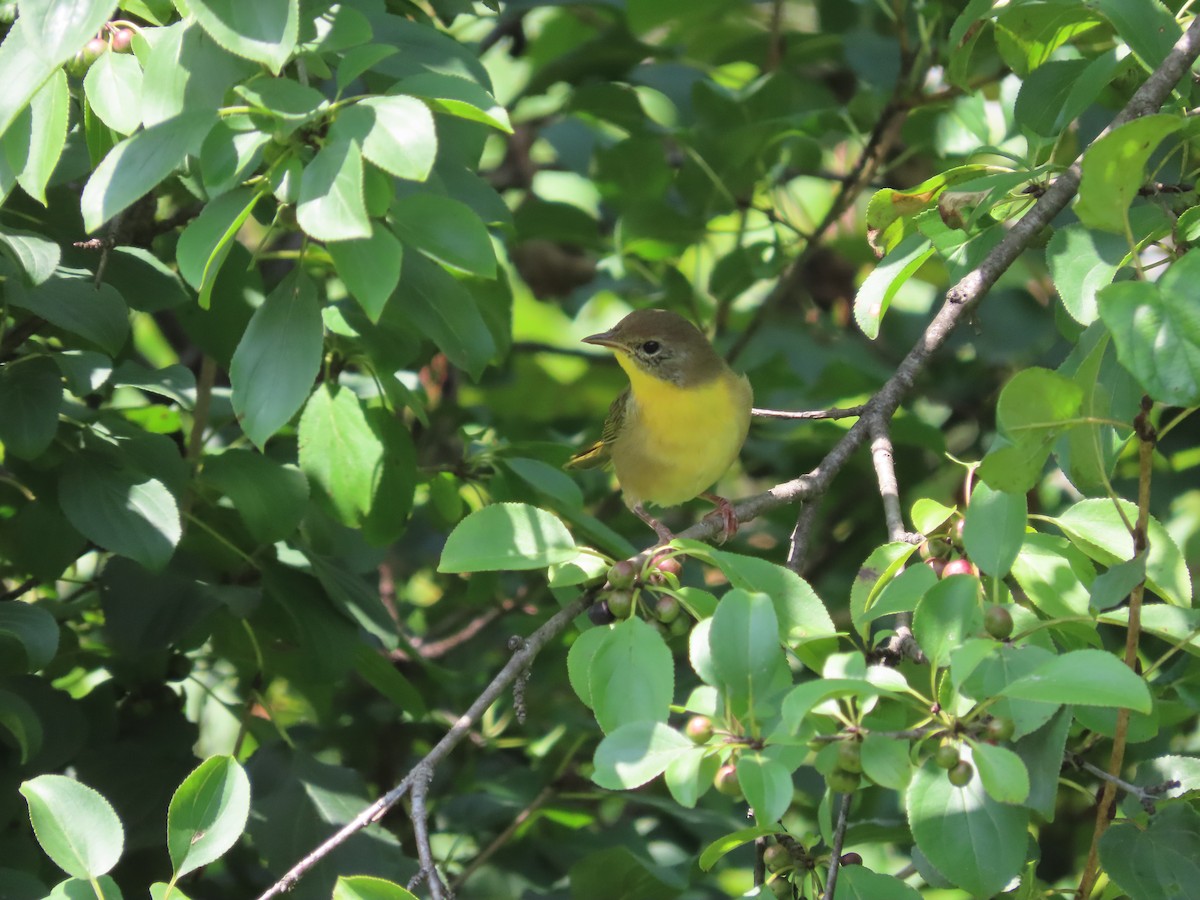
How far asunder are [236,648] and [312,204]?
1.94m

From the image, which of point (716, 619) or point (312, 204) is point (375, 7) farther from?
point (716, 619)

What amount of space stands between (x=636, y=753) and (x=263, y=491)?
1.53 m

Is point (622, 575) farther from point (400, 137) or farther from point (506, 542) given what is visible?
point (400, 137)

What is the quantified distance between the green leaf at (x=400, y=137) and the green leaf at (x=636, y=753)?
0.80 metres

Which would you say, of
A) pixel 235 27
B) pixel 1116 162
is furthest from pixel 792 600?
pixel 235 27

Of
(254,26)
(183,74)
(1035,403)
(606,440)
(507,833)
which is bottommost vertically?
(507,833)

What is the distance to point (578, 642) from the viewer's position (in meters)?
1.99

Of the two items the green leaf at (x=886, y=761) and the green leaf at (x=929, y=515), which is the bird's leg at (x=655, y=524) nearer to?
the green leaf at (x=929, y=515)

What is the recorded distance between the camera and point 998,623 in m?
1.93

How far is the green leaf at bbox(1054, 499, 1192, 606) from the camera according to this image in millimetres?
2086

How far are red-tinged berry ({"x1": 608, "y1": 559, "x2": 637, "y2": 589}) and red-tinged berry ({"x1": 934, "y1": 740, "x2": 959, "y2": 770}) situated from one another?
57cm

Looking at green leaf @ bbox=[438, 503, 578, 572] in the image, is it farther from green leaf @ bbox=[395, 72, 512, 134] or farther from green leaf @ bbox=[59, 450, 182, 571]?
green leaf @ bbox=[59, 450, 182, 571]

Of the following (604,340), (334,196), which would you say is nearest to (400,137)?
(334,196)

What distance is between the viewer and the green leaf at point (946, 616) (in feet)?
5.89
